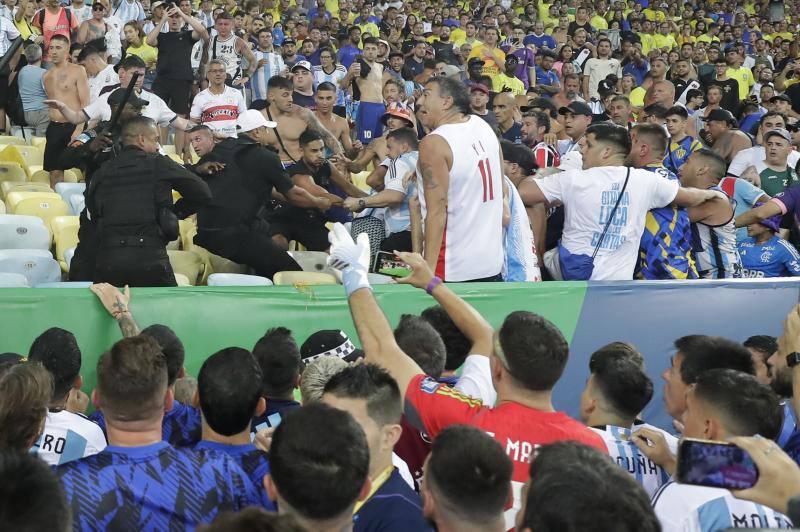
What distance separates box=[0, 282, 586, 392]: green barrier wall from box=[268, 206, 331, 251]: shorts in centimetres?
251

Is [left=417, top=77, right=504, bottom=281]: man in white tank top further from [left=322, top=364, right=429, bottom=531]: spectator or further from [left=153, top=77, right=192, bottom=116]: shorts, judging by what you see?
[left=153, top=77, right=192, bottom=116]: shorts

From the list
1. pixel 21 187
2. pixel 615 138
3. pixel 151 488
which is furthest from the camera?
pixel 21 187

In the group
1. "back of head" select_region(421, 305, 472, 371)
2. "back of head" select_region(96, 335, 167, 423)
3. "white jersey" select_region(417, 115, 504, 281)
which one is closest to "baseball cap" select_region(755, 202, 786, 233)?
"white jersey" select_region(417, 115, 504, 281)

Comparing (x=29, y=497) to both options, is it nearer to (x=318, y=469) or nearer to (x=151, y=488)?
(x=318, y=469)

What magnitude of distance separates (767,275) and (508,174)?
7.13ft

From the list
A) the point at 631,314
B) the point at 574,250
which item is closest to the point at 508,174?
the point at 574,250

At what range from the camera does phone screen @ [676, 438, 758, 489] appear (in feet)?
5.93

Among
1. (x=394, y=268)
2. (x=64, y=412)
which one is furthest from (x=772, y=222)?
(x=64, y=412)

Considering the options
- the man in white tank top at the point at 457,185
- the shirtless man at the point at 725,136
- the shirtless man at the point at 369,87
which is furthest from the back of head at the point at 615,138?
the shirtless man at the point at 369,87

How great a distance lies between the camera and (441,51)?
51.5ft

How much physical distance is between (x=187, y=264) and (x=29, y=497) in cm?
556

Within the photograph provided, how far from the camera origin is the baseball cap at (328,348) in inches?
170

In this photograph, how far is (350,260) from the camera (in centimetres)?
346

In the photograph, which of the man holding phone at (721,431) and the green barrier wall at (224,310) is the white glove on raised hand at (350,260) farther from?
the green barrier wall at (224,310)
